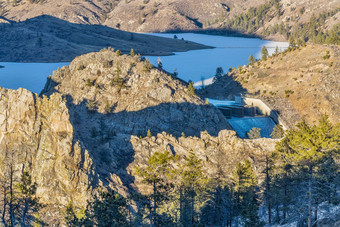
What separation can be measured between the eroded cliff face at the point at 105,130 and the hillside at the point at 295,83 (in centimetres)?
2220

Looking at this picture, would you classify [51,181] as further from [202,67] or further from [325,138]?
[202,67]

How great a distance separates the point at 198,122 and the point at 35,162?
110ft

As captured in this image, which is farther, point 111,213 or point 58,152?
point 58,152

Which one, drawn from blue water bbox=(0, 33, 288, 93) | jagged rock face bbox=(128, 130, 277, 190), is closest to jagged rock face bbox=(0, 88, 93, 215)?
jagged rock face bbox=(128, 130, 277, 190)

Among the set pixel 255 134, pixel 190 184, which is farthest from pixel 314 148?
pixel 255 134

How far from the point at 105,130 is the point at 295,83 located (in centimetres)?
5264

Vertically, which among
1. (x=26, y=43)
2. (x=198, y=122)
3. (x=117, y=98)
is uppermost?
(x=26, y=43)

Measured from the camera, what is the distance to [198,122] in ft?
260

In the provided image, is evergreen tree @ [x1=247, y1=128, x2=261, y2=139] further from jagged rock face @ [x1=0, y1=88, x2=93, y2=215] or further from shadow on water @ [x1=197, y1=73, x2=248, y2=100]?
jagged rock face @ [x1=0, y1=88, x2=93, y2=215]

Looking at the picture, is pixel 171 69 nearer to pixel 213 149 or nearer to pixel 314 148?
pixel 213 149

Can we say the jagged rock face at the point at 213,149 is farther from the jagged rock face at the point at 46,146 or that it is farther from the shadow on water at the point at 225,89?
the shadow on water at the point at 225,89

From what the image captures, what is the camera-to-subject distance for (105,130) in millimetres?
74312

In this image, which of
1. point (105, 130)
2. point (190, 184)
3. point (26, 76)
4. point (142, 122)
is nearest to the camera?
point (190, 184)

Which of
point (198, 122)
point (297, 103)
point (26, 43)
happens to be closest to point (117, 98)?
point (198, 122)
